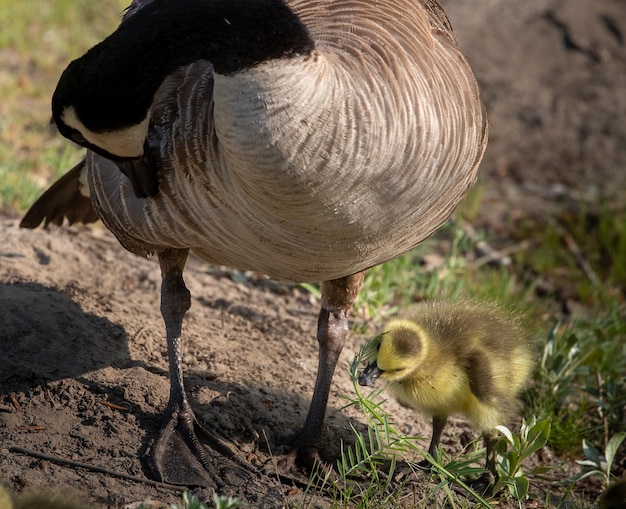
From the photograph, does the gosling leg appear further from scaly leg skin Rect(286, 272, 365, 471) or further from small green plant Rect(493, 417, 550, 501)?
scaly leg skin Rect(286, 272, 365, 471)

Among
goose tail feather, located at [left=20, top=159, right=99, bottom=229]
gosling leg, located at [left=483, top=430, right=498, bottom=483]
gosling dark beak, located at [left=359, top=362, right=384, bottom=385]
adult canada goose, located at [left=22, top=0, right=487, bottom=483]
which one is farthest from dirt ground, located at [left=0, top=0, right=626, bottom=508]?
gosling leg, located at [left=483, top=430, right=498, bottom=483]

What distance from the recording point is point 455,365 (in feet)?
12.8

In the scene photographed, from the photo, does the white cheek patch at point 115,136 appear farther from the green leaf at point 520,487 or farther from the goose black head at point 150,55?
the green leaf at point 520,487

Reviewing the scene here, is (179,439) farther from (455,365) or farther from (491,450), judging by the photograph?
(491,450)

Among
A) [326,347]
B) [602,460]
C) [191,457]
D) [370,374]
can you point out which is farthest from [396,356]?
[602,460]

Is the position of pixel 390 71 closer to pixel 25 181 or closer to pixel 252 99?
pixel 252 99

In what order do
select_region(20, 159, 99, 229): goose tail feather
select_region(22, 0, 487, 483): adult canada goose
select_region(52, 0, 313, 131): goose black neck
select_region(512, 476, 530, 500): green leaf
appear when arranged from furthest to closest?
select_region(20, 159, 99, 229): goose tail feather
select_region(512, 476, 530, 500): green leaf
select_region(22, 0, 487, 483): adult canada goose
select_region(52, 0, 313, 131): goose black neck

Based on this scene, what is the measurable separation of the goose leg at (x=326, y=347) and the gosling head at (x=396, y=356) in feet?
1.68

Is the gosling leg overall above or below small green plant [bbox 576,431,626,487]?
above

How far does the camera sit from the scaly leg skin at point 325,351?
4109mm

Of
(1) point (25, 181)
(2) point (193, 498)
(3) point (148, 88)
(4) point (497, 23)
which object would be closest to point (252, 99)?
(3) point (148, 88)

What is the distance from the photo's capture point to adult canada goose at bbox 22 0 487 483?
2.99 meters

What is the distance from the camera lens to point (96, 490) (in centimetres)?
341

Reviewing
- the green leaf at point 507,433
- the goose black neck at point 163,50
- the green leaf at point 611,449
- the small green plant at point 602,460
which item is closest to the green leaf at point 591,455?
the small green plant at point 602,460
